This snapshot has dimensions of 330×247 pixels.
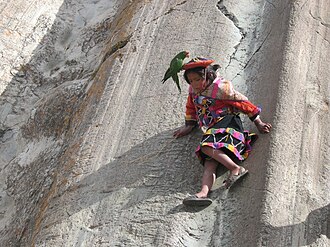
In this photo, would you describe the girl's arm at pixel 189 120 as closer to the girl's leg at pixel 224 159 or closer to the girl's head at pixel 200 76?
the girl's head at pixel 200 76

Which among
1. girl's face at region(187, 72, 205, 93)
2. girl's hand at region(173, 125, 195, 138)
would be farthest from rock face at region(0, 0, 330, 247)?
girl's face at region(187, 72, 205, 93)

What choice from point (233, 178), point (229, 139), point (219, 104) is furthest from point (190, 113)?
point (233, 178)

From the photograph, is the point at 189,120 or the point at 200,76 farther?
the point at 189,120

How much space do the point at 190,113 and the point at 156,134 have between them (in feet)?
0.52

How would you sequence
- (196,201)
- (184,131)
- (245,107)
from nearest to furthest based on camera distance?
1. (196,201)
2. (245,107)
3. (184,131)

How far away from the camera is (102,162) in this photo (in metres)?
2.69

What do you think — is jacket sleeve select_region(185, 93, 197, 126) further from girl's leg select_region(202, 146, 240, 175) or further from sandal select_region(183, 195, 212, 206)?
→ sandal select_region(183, 195, 212, 206)

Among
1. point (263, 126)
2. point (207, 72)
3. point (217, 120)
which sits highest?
point (207, 72)

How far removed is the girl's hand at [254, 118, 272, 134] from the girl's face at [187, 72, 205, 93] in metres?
0.23

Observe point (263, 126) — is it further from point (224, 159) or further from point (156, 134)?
point (156, 134)

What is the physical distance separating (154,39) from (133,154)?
30.0 inches

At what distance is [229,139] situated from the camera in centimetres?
250

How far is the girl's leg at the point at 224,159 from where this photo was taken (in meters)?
2.47

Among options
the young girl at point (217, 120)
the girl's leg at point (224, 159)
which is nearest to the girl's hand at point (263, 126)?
the young girl at point (217, 120)
